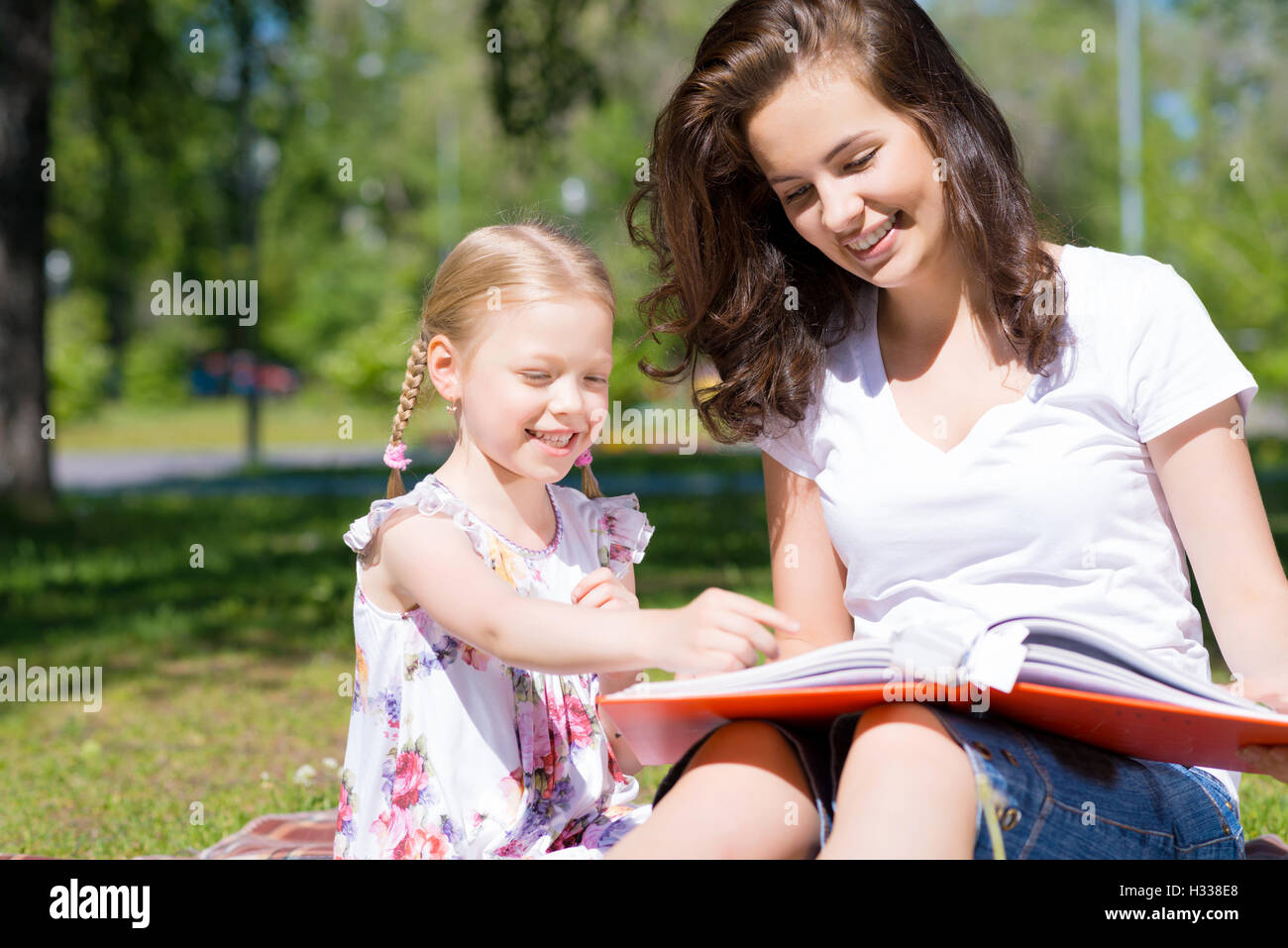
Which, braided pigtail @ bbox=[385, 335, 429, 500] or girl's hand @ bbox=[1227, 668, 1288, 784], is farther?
braided pigtail @ bbox=[385, 335, 429, 500]

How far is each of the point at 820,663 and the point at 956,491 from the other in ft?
1.90

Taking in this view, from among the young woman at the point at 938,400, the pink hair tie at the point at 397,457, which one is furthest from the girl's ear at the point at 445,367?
the young woman at the point at 938,400

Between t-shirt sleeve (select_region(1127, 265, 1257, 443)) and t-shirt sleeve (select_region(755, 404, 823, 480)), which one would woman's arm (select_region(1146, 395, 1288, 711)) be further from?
t-shirt sleeve (select_region(755, 404, 823, 480))

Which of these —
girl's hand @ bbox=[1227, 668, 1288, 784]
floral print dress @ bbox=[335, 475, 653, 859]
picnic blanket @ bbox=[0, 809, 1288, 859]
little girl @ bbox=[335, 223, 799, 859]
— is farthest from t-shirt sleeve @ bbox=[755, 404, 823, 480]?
picnic blanket @ bbox=[0, 809, 1288, 859]

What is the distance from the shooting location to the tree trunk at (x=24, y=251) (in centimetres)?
957

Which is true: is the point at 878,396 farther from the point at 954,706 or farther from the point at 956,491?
the point at 954,706

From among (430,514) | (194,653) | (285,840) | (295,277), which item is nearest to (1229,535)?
(430,514)

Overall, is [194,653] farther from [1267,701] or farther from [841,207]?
[1267,701]

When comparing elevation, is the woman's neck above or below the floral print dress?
above

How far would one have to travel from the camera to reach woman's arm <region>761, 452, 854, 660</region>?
8.04ft

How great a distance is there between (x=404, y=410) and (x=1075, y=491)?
1.11m

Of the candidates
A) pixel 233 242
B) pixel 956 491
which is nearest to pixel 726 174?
pixel 956 491

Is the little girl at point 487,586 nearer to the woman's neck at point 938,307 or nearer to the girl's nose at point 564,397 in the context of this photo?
the girl's nose at point 564,397

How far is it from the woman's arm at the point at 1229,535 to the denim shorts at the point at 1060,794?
0.23 meters
